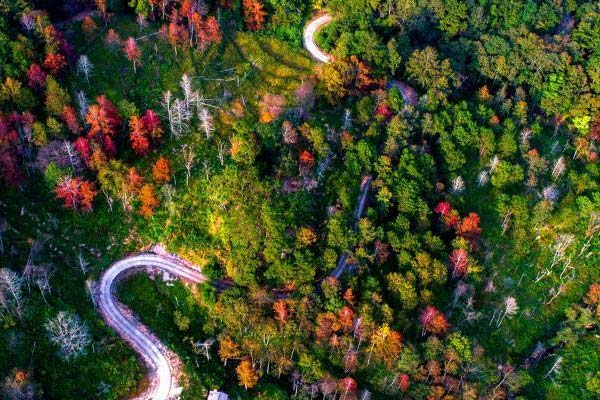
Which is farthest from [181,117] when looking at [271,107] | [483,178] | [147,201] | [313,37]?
[483,178]

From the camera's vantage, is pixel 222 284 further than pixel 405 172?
No

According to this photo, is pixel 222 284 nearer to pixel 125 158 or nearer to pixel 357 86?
pixel 125 158

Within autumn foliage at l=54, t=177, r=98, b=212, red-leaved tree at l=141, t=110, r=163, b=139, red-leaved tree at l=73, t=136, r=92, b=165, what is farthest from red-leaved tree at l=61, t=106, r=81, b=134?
red-leaved tree at l=141, t=110, r=163, b=139

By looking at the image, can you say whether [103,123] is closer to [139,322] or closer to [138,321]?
[138,321]

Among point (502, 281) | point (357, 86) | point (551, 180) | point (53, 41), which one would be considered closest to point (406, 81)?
point (357, 86)

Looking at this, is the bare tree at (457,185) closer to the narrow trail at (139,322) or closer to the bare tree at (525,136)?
the narrow trail at (139,322)

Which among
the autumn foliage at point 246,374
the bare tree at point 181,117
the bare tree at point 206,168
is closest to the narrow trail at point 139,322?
the autumn foliage at point 246,374
